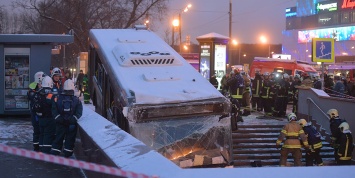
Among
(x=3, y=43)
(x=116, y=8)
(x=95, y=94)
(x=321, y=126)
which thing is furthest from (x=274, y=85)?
(x=116, y=8)

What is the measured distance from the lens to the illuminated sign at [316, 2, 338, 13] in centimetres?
9259

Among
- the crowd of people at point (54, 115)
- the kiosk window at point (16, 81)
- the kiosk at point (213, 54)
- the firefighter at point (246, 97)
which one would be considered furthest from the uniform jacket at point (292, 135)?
the kiosk at point (213, 54)

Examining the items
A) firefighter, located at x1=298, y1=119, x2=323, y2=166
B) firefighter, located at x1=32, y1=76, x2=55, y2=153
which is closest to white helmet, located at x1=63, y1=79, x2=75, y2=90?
firefighter, located at x1=32, y1=76, x2=55, y2=153

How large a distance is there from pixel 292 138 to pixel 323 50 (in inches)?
250

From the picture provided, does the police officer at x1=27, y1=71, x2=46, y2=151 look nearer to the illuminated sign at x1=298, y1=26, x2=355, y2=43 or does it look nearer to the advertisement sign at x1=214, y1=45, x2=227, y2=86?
the advertisement sign at x1=214, y1=45, x2=227, y2=86

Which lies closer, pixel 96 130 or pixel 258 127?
pixel 96 130

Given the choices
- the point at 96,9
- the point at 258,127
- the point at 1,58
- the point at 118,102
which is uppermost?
the point at 96,9

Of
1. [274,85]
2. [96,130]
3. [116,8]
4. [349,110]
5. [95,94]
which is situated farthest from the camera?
[116,8]

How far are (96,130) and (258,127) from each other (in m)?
10.0

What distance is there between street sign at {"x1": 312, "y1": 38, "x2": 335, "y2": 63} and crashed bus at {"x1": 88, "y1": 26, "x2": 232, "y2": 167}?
8.31 metres

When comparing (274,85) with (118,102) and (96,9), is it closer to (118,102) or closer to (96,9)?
(118,102)

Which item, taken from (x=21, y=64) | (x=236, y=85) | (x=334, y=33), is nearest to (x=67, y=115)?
(x=21, y=64)

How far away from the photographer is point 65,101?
29.8 ft

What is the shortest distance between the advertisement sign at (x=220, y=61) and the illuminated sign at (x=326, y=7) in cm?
7156
